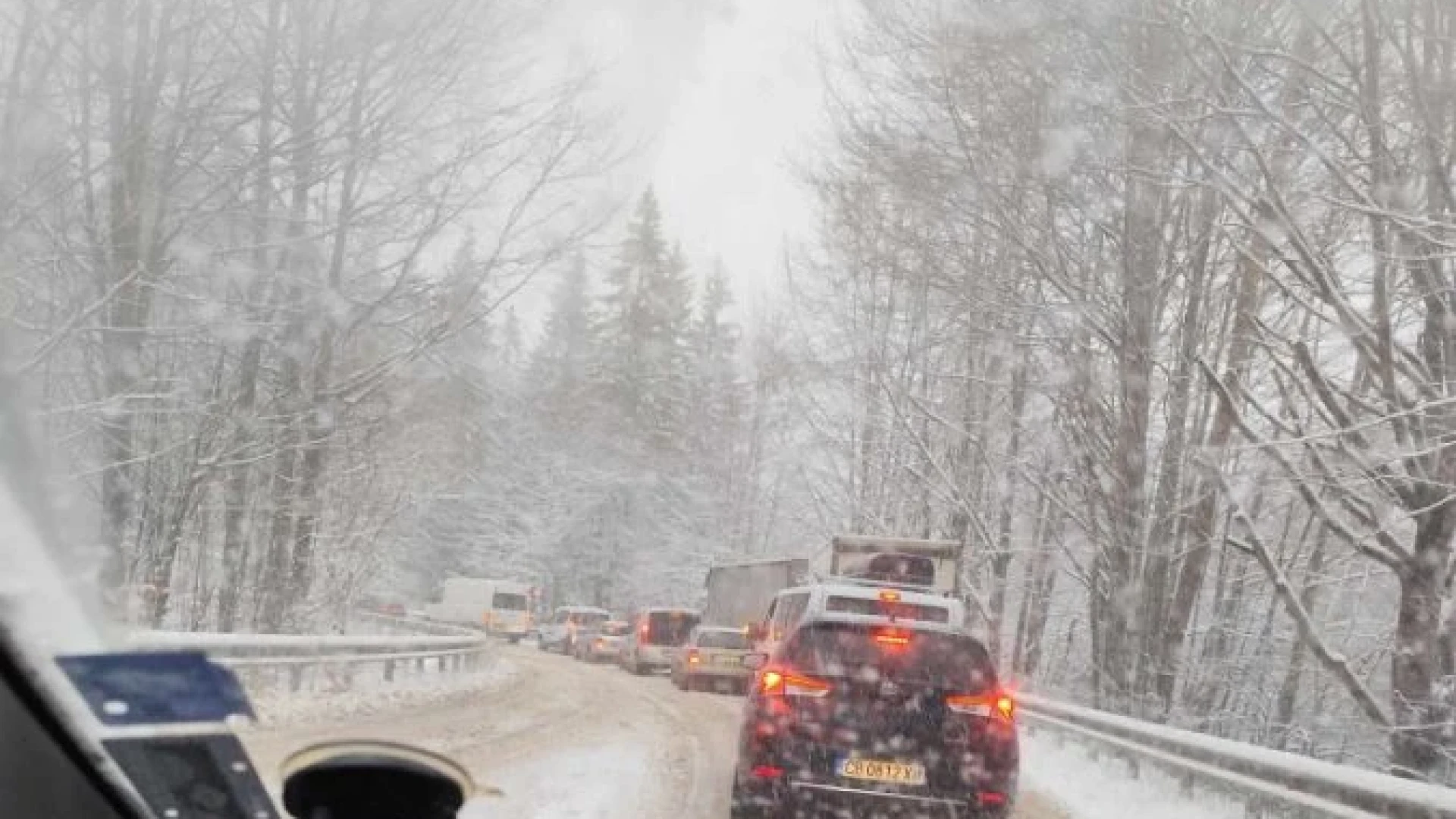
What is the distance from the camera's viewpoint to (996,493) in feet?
92.5

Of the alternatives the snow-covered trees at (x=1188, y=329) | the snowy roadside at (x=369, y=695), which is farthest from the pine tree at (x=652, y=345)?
the snowy roadside at (x=369, y=695)

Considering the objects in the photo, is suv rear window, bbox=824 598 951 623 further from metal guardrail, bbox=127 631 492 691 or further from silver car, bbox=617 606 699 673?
silver car, bbox=617 606 699 673

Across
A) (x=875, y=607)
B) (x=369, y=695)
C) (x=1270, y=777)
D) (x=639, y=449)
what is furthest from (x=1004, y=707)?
(x=639, y=449)

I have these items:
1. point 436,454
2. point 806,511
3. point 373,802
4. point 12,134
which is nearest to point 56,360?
point 12,134

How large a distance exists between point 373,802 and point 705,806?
754cm

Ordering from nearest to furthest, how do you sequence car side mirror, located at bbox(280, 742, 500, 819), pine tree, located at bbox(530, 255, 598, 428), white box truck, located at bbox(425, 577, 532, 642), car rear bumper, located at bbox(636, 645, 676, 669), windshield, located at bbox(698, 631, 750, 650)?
car side mirror, located at bbox(280, 742, 500, 819) → windshield, located at bbox(698, 631, 750, 650) → car rear bumper, located at bbox(636, 645, 676, 669) → white box truck, located at bbox(425, 577, 532, 642) → pine tree, located at bbox(530, 255, 598, 428)

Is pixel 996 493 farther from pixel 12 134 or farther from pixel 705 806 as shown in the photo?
pixel 12 134

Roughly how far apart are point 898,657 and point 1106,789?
6.17m

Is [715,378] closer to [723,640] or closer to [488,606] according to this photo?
[488,606]

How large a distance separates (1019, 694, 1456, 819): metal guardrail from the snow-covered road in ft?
4.07

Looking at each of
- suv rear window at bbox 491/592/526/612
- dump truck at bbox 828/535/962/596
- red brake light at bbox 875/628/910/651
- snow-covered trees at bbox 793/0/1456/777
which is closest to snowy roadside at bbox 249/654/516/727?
red brake light at bbox 875/628/910/651

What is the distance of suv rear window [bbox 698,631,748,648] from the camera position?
2612 centimetres

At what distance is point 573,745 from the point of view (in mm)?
12609

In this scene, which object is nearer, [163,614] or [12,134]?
[12,134]
